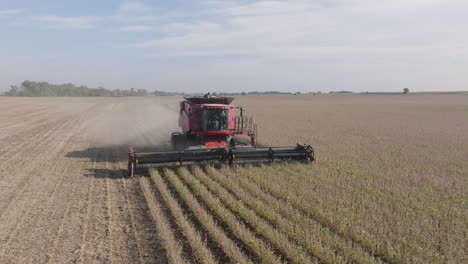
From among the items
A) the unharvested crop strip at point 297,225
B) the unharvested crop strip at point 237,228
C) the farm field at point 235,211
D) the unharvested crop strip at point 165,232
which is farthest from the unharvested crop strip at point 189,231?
the unharvested crop strip at point 297,225

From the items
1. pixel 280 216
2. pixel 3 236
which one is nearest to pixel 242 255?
pixel 280 216

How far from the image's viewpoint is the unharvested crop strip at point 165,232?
5.60 metres

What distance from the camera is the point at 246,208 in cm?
775

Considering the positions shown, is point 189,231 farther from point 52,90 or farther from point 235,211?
point 52,90

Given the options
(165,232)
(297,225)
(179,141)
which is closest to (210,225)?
(165,232)

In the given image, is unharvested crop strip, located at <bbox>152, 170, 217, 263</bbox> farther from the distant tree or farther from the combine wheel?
the distant tree

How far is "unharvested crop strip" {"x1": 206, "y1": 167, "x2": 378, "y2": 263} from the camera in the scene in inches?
223

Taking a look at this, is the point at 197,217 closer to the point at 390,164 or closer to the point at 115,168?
the point at 115,168

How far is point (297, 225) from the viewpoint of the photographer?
22.4 feet

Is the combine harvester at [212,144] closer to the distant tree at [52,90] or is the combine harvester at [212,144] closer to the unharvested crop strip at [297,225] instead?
the unharvested crop strip at [297,225]

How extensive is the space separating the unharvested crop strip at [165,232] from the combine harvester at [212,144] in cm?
259

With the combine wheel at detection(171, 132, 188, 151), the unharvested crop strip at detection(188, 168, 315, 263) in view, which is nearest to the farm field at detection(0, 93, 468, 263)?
the unharvested crop strip at detection(188, 168, 315, 263)

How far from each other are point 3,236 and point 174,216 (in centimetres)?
310

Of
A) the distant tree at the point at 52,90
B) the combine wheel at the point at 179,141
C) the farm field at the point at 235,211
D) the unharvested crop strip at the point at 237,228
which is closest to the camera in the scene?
the unharvested crop strip at the point at 237,228
